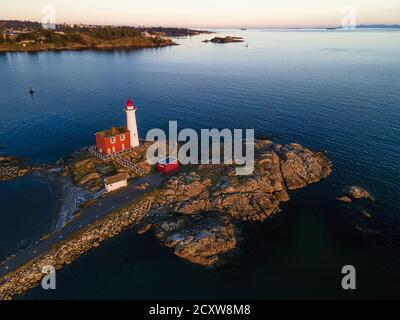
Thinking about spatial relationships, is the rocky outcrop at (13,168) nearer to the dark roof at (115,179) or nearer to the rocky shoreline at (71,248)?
the dark roof at (115,179)

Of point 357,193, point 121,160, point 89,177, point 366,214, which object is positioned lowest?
point 366,214

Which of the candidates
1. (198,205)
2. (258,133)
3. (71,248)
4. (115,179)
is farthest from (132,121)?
(258,133)

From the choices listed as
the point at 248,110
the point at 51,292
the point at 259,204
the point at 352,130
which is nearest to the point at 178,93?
the point at 248,110

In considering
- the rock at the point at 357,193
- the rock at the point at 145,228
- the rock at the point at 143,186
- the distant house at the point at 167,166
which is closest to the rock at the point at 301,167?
the rock at the point at 357,193

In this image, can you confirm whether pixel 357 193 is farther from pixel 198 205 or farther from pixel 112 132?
pixel 112 132
